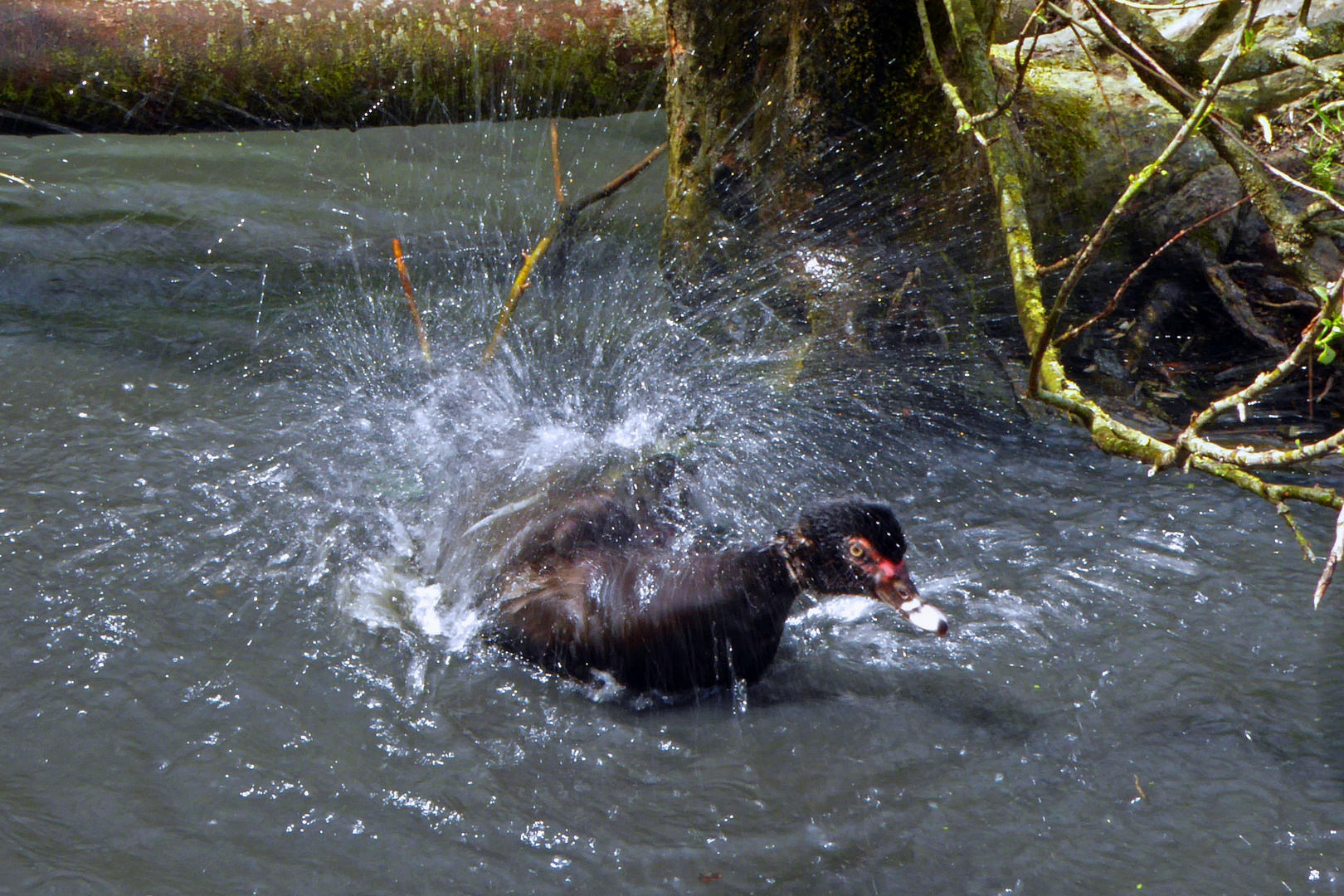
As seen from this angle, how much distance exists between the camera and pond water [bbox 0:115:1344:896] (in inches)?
111

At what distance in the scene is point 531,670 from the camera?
357 centimetres

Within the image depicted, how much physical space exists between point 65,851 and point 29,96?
4.48 m

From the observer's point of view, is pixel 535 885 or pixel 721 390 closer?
pixel 535 885

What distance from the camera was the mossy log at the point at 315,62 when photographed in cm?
566

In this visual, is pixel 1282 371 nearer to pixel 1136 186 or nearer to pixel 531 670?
pixel 1136 186

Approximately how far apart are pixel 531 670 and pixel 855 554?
3.70ft

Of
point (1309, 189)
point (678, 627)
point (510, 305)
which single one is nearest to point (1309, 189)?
point (1309, 189)

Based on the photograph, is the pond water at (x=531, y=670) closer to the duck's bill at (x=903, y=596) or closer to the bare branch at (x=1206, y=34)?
the duck's bill at (x=903, y=596)

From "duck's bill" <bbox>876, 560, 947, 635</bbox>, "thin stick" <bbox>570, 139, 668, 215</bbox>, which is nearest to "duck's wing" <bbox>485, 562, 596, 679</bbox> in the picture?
"duck's bill" <bbox>876, 560, 947, 635</bbox>

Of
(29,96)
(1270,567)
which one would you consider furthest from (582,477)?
(29,96)

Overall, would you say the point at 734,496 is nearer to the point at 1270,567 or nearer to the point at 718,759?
the point at 718,759

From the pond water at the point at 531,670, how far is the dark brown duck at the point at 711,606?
10 cm

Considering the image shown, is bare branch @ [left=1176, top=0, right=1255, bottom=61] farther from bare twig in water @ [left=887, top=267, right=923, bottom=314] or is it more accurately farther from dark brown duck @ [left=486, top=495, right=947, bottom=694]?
dark brown duck @ [left=486, top=495, right=947, bottom=694]

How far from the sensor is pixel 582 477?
432cm
